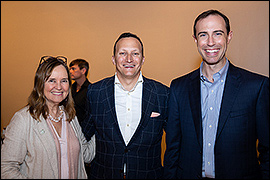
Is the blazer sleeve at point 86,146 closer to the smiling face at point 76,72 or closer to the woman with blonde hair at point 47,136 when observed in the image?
the woman with blonde hair at point 47,136

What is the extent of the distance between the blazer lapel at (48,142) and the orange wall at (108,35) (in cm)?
282

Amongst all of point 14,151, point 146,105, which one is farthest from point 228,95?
point 14,151

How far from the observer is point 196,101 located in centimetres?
178

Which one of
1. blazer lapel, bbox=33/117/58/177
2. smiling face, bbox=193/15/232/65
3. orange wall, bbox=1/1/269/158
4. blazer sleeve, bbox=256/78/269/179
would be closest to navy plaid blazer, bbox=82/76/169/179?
blazer lapel, bbox=33/117/58/177

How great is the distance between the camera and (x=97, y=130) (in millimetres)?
2021

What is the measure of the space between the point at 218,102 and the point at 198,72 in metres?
0.32

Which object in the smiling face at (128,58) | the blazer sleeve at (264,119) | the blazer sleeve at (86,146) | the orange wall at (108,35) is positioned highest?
the orange wall at (108,35)

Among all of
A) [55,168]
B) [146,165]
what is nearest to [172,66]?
[146,165]

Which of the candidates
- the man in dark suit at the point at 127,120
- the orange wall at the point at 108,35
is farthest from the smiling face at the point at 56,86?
the orange wall at the point at 108,35

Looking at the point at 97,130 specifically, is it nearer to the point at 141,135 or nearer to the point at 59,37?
the point at 141,135

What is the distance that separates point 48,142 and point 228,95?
142 centimetres

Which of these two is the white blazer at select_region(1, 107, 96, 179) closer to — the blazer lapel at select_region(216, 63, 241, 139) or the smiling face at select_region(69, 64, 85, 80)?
the blazer lapel at select_region(216, 63, 241, 139)

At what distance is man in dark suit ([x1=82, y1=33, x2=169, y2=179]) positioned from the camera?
189 centimetres

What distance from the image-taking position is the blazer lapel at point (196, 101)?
171 centimetres
